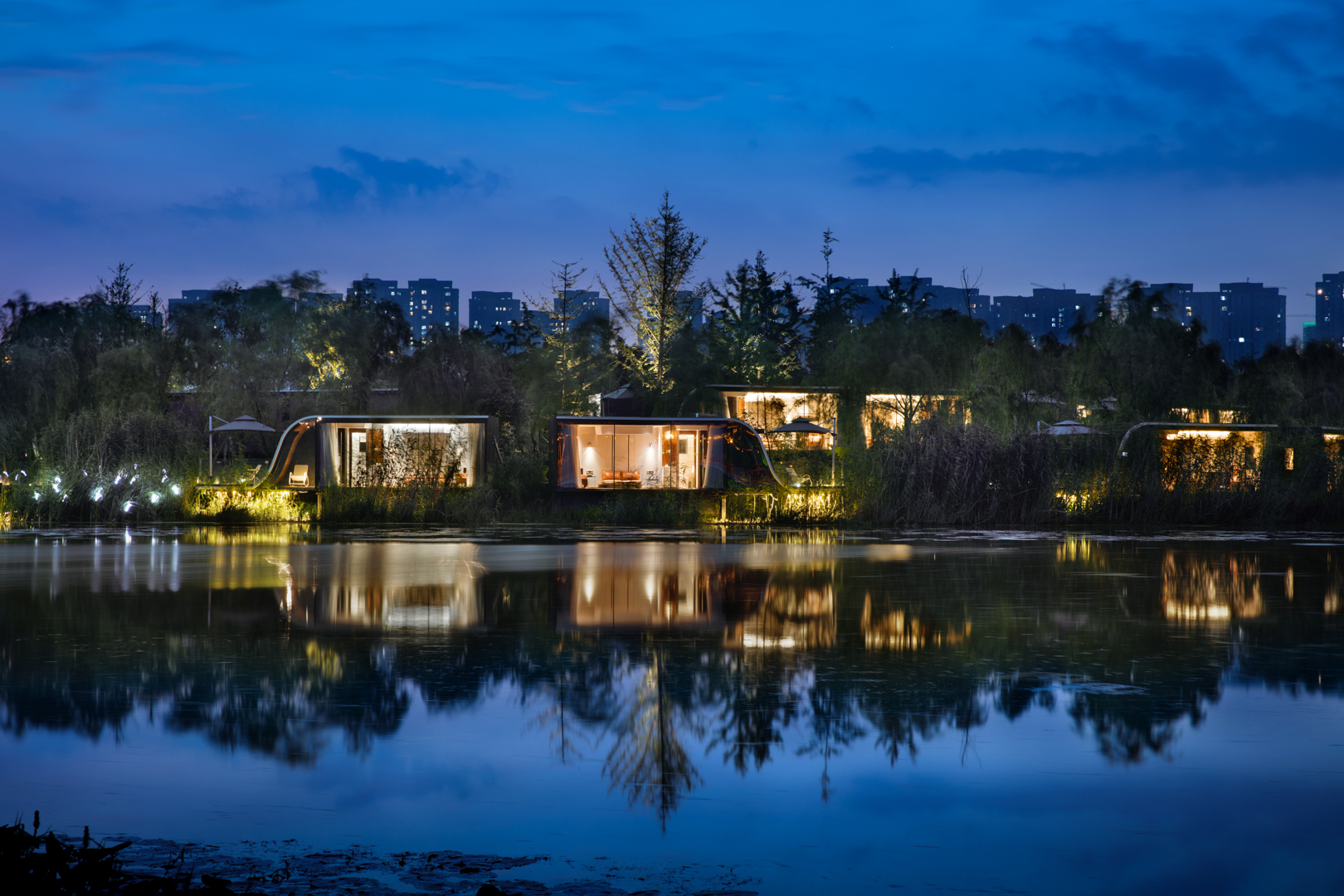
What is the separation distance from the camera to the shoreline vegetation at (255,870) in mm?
3779

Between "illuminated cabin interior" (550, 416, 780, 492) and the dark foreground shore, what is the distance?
81.2 ft

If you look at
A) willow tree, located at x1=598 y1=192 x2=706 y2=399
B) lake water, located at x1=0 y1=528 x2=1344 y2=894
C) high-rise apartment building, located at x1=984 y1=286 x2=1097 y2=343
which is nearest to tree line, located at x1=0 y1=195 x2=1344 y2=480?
willow tree, located at x1=598 y1=192 x2=706 y2=399

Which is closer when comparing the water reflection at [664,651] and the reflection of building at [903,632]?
the water reflection at [664,651]

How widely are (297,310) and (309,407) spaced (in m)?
14.2

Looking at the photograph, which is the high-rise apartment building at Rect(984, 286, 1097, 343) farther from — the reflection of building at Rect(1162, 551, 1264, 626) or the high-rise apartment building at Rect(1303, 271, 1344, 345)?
the reflection of building at Rect(1162, 551, 1264, 626)

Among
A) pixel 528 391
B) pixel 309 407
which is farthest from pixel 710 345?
pixel 309 407

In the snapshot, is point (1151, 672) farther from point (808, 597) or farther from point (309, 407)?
point (309, 407)

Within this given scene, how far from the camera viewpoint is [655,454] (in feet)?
114

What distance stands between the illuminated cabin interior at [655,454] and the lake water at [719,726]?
16517 millimetres

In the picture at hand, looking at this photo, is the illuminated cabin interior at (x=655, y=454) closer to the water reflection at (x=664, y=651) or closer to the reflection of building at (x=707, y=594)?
the reflection of building at (x=707, y=594)

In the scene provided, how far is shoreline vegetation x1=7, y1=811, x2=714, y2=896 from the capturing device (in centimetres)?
378

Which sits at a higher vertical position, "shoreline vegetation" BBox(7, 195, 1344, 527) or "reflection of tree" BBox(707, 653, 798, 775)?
"shoreline vegetation" BBox(7, 195, 1344, 527)

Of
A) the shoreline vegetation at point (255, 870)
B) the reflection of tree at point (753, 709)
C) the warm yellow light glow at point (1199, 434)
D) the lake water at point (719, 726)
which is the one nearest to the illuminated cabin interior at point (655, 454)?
the warm yellow light glow at point (1199, 434)

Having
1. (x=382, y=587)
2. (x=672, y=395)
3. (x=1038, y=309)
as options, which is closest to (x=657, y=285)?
(x=672, y=395)
